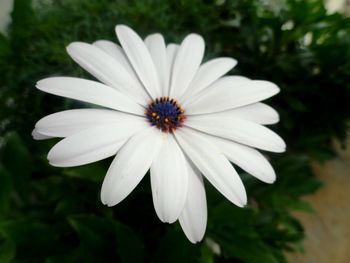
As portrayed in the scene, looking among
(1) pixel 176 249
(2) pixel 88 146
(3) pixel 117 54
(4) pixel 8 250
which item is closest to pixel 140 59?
(3) pixel 117 54

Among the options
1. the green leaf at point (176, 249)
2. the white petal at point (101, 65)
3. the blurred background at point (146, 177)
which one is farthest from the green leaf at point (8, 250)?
the white petal at point (101, 65)

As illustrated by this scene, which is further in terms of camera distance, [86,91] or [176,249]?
[176,249]

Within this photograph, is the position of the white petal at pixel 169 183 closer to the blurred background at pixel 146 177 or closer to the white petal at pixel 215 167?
the white petal at pixel 215 167

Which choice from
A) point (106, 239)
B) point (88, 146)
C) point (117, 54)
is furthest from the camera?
point (106, 239)

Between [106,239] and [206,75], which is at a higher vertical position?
[206,75]

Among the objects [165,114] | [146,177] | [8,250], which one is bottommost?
[8,250]

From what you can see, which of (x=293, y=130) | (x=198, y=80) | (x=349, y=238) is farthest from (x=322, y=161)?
(x=198, y=80)

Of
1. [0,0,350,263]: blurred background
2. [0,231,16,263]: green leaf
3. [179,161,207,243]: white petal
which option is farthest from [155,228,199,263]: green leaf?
[0,231,16,263]: green leaf

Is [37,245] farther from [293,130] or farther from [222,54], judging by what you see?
[293,130]

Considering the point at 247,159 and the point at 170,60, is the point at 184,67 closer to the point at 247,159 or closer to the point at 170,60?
the point at 170,60
